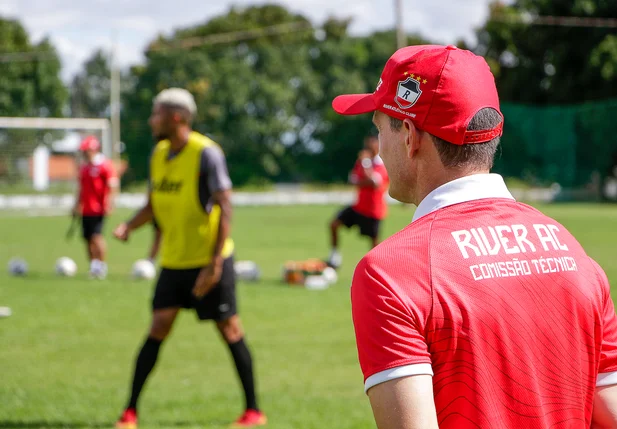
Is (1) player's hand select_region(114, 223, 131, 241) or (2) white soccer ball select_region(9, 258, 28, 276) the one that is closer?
(1) player's hand select_region(114, 223, 131, 241)

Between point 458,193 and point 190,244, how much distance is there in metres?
4.42

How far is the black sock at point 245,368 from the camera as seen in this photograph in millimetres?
6188

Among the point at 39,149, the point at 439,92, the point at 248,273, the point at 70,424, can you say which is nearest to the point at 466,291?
the point at 439,92

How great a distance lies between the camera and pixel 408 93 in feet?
6.51

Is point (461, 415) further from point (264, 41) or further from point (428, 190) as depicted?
point (264, 41)

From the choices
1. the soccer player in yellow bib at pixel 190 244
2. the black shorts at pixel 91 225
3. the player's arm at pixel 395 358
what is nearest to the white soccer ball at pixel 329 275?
the black shorts at pixel 91 225

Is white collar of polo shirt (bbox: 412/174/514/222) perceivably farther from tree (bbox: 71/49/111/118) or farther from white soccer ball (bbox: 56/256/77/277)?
tree (bbox: 71/49/111/118)

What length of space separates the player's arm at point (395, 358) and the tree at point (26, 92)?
32640 mm

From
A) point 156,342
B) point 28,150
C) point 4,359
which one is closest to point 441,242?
point 156,342

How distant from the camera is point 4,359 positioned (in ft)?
28.2

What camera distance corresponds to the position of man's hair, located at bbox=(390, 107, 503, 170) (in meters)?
2.00

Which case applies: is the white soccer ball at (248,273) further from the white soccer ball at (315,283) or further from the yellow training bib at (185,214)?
the yellow training bib at (185,214)

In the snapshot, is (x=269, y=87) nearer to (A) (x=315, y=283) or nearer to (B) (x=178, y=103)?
(A) (x=315, y=283)

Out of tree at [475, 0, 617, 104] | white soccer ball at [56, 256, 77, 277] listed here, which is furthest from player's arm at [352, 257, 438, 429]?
tree at [475, 0, 617, 104]
